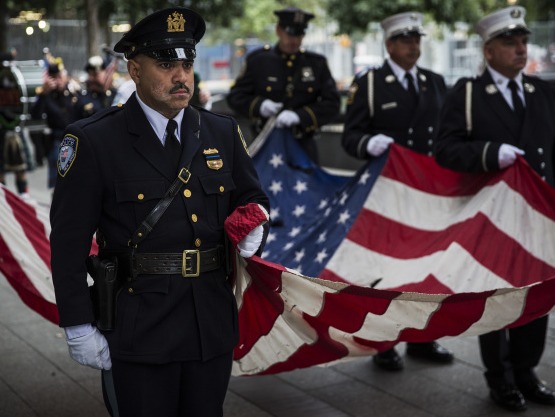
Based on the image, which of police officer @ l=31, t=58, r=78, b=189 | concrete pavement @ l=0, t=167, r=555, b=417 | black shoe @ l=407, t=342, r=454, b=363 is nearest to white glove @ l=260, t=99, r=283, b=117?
concrete pavement @ l=0, t=167, r=555, b=417

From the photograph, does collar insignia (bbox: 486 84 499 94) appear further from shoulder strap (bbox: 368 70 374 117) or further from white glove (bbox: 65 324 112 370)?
white glove (bbox: 65 324 112 370)

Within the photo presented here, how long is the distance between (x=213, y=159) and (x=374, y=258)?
281 centimetres

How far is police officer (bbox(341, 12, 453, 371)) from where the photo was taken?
6.56 meters

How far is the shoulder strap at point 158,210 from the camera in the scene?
3.33 metres

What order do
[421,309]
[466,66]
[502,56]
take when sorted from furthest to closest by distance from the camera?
[466,66]
[502,56]
[421,309]

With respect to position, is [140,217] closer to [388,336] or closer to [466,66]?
[388,336]

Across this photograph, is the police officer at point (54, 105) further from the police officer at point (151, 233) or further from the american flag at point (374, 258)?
the police officer at point (151, 233)

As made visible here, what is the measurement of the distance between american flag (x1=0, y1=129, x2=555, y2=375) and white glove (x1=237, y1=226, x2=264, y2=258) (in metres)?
0.22

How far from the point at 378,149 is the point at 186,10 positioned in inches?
123

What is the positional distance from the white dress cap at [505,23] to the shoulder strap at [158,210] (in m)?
2.69

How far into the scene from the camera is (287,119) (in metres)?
7.62

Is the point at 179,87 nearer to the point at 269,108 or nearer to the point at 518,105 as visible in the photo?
the point at 518,105

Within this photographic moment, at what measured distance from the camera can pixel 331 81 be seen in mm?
8055

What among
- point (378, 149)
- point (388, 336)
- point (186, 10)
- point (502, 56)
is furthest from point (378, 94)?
point (186, 10)
